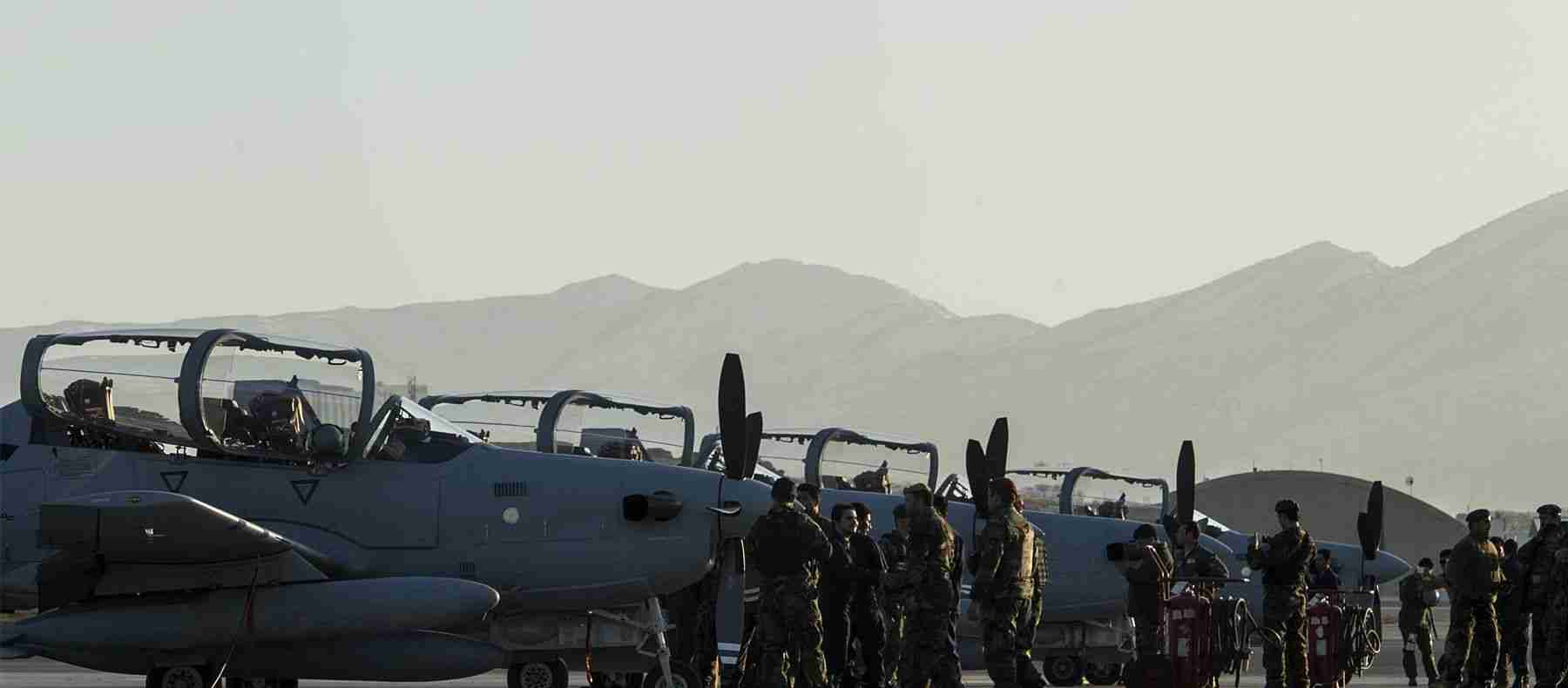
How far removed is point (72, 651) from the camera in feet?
51.6

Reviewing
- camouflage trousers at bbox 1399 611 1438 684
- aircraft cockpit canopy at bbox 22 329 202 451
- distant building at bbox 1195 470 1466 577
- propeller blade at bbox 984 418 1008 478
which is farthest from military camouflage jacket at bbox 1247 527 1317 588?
distant building at bbox 1195 470 1466 577

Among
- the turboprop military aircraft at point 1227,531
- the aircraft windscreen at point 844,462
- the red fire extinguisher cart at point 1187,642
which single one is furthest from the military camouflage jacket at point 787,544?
the turboprop military aircraft at point 1227,531

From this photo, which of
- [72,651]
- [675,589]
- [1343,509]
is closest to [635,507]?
[675,589]

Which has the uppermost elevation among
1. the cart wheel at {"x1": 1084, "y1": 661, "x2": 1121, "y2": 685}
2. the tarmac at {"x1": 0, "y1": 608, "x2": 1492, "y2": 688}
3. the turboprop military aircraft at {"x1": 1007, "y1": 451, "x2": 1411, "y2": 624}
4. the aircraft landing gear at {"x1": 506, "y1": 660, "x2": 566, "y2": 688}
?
the turboprop military aircraft at {"x1": 1007, "y1": 451, "x2": 1411, "y2": 624}

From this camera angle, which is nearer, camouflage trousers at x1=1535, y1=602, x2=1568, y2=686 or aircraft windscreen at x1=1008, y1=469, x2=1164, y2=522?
camouflage trousers at x1=1535, y1=602, x2=1568, y2=686

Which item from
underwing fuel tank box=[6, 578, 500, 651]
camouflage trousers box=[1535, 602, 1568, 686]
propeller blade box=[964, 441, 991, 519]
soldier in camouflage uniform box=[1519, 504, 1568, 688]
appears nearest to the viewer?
underwing fuel tank box=[6, 578, 500, 651]

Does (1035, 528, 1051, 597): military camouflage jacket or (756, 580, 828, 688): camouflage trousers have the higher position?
(1035, 528, 1051, 597): military camouflage jacket

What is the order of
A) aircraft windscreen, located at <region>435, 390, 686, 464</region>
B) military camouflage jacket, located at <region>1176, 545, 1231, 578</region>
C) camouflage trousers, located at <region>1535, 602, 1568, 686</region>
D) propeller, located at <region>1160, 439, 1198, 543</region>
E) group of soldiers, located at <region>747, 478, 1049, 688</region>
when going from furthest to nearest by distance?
propeller, located at <region>1160, 439, 1198, 543</region>, military camouflage jacket, located at <region>1176, 545, 1231, 578</region>, aircraft windscreen, located at <region>435, 390, 686, 464</region>, camouflage trousers, located at <region>1535, 602, 1568, 686</region>, group of soldiers, located at <region>747, 478, 1049, 688</region>

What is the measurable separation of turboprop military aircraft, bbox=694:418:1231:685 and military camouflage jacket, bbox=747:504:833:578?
5237 mm

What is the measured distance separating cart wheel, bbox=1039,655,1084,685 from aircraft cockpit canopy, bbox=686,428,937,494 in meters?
2.33

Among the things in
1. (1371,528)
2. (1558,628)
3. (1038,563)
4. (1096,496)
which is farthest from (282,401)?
(1371,528)

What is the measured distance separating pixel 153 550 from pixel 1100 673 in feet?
35.6

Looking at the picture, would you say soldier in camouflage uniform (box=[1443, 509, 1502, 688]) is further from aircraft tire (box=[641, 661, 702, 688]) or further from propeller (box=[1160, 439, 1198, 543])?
aircraft tire (box=[641, 661, 702, 688])

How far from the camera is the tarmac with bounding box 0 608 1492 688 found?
2028cm
